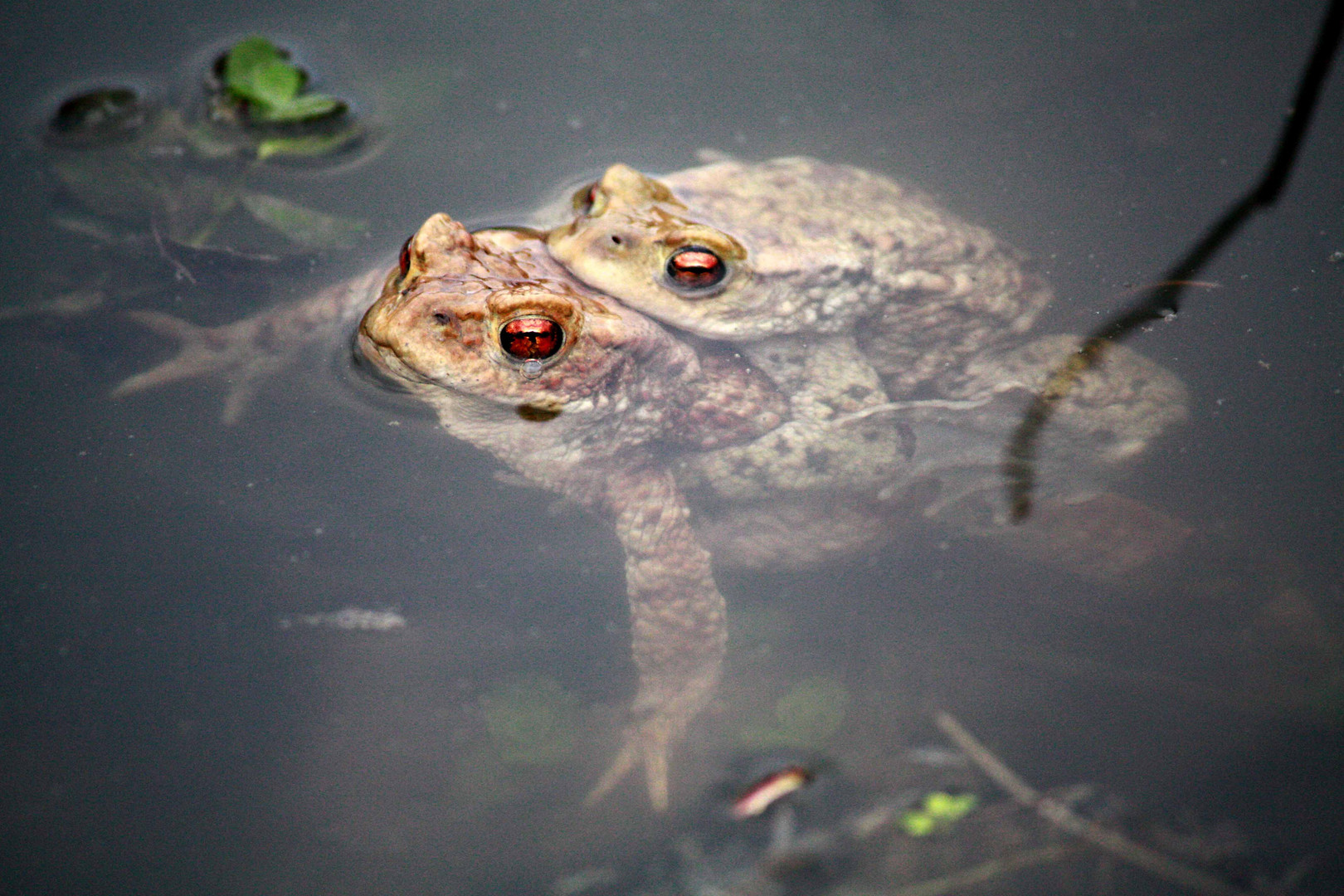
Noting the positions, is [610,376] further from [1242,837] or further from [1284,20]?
[1284,20]

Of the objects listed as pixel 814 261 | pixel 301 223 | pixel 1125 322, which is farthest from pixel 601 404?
pixel 1125 322

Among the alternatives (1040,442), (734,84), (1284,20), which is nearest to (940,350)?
(1040,442)

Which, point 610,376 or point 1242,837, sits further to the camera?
point 610,376

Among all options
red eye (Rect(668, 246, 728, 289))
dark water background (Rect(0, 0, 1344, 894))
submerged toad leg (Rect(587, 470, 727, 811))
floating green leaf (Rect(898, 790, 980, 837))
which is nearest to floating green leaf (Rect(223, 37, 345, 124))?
dark water background (Rect(0, 0, 1344, 894))

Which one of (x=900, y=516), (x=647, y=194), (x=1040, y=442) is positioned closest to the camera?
(x=647, y=194)

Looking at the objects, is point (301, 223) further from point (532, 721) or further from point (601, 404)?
point (532, 721)

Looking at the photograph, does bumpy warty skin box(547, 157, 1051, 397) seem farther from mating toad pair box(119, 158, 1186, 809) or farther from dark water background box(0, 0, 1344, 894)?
dark water background box(0, 0, 1344, 894)

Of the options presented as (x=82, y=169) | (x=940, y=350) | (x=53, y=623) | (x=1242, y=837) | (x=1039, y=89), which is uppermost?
(x=1039, y=89)
